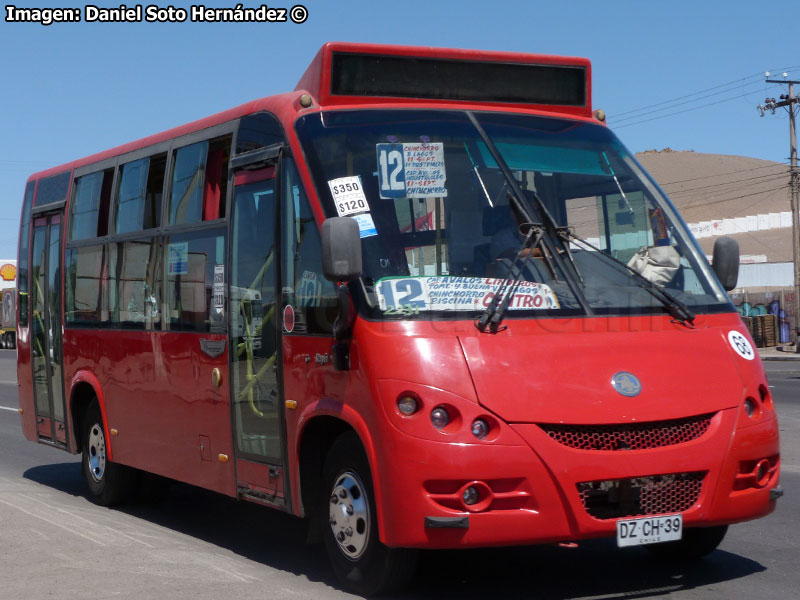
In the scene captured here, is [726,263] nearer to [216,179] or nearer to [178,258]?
[216,179]

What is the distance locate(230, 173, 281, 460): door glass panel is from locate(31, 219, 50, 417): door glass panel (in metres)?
4.46

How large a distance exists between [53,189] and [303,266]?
5558mm

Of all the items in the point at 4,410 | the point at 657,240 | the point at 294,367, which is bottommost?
the point at 4,410

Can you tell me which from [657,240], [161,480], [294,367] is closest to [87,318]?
[161,480]

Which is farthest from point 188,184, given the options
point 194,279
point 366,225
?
point 366,225

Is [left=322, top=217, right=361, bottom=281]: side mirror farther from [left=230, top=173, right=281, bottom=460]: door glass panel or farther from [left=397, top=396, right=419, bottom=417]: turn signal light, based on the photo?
[left=230, top=173, right=281, bottom=460]: door glass panel

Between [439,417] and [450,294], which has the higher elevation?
[450,294]

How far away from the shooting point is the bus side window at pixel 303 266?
6.74 m

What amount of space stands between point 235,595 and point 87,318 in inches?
183

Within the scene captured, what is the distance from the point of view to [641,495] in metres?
6.04

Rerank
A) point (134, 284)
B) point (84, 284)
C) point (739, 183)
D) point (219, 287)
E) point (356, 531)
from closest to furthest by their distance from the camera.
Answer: point (356, 531) → point (219, 287) → point (134, 284) → point (84, 284) → point (739, 183)

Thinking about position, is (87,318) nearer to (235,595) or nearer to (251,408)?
(251,408)

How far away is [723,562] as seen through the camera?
727 centimetres

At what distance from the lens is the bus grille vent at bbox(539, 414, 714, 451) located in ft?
19.6
